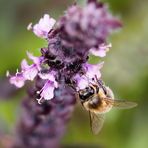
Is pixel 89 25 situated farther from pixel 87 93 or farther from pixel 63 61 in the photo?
pixel 87 93

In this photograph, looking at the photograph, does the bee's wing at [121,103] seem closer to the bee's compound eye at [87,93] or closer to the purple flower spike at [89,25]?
the bee's compound eye at [87,93]

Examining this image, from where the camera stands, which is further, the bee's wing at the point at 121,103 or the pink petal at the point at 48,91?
the bee's wing at the point at 121,103

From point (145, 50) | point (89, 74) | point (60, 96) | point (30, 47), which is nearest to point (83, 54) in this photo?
point (89, 74)

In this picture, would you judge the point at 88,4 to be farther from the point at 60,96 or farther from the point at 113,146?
the point at 113,146

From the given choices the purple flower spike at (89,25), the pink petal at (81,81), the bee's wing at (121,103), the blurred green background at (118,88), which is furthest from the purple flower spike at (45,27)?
the blurred green background at (118,88)

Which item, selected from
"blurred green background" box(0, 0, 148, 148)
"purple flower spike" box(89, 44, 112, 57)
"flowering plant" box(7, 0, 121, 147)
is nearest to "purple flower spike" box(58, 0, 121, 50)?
"flowering plant" box(7, 0, 121, 147)

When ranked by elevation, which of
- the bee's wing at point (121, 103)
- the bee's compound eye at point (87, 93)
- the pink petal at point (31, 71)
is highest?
the bee's compound eye at point (87, 93)

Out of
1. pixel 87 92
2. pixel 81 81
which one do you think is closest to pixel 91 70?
→ pixel 81 81

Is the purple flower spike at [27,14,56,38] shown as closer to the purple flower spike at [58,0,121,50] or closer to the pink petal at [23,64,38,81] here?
the pink petal at [23,64,38,81]
